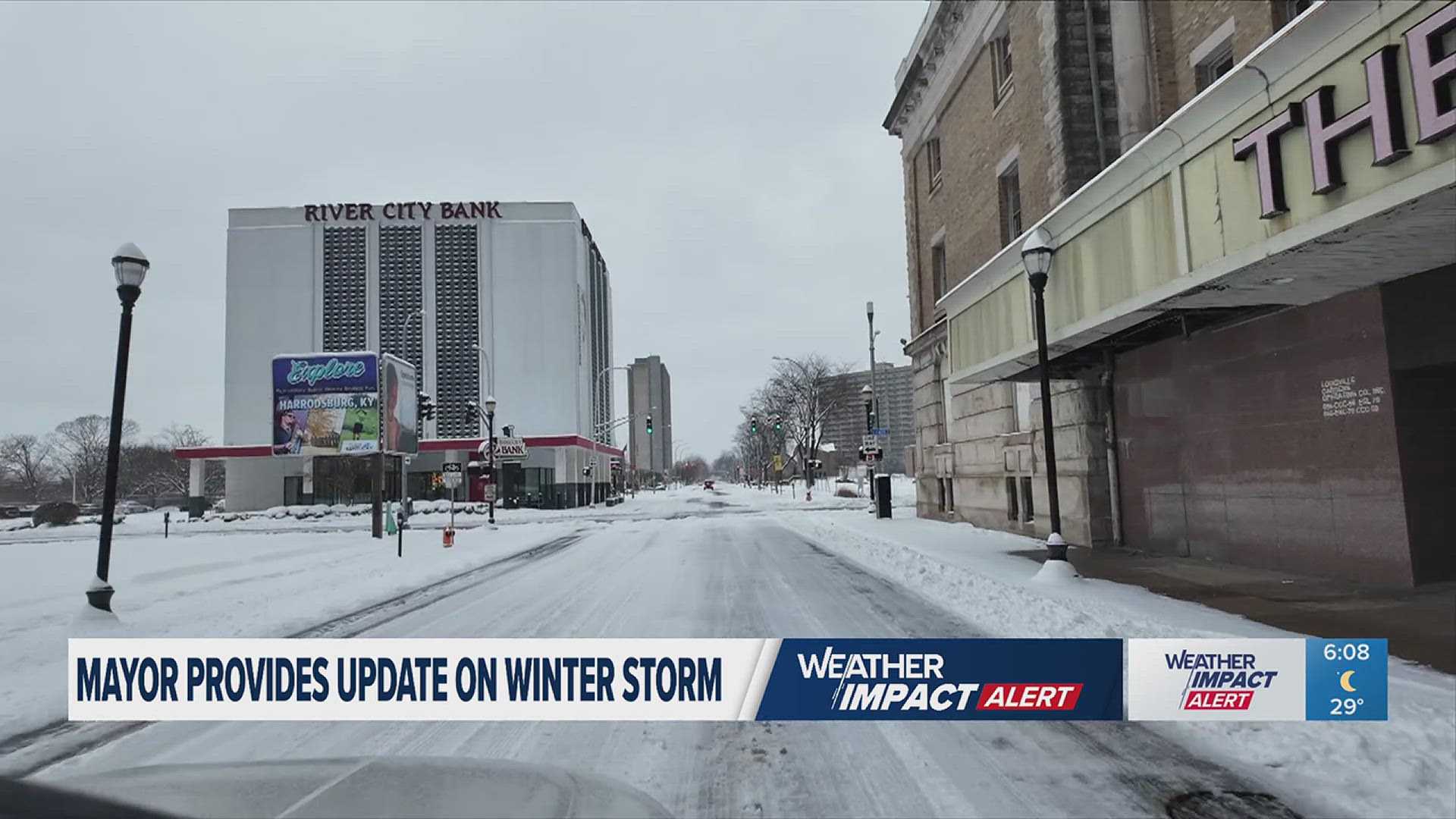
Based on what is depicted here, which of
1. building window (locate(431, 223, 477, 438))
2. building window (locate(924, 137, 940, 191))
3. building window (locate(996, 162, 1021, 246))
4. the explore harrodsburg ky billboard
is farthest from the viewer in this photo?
building window (locate(431, 223, 477, 438))

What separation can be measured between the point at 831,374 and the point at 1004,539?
57.5 m

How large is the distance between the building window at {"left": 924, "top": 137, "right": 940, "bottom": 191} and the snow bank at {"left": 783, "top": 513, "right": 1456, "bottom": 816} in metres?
13.7

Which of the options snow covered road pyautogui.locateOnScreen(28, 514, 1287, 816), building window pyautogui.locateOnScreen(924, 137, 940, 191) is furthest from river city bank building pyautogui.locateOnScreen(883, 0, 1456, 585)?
snow covered road pyautogui.locateOnScreen(28, 514, 1287, 816)

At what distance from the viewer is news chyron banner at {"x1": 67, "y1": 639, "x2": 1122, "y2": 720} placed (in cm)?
502

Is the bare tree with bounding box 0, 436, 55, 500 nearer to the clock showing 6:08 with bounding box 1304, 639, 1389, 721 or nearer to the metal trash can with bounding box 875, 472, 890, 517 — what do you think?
the metal trash can with bounding box 875, 472, 890, 517

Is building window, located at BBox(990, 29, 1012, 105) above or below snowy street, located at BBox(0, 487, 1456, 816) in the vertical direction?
above

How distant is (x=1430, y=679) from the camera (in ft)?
17.0

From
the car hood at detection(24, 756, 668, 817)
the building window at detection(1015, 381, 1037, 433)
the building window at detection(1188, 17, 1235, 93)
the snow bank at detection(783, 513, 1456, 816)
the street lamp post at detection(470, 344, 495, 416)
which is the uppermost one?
the street lamp post at detection(470, 344, 495, 416)

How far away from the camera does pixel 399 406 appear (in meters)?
30.1

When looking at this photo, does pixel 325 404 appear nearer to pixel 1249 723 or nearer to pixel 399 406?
pixel 399 406

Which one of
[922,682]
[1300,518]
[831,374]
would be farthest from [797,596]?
[831,374]

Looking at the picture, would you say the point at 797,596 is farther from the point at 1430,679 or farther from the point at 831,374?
the point at 831,374

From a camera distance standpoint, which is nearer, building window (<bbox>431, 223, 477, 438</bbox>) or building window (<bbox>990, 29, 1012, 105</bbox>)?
building window (<bbox>990, 29, 1012, 105</bbox>)

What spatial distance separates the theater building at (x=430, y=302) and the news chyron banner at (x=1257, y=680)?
184 feet
